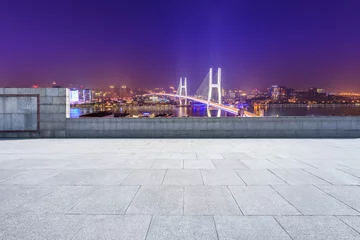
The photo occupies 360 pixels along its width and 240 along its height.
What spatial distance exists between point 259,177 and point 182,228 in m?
2.78

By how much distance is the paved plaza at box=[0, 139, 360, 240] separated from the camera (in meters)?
3.02

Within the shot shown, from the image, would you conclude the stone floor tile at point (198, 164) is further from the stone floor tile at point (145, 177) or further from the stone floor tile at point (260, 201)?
the stone floor tile at point (260, 201)

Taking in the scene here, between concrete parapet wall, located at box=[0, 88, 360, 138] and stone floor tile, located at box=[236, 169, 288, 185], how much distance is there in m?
6.12

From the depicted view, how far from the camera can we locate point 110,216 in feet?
11.1

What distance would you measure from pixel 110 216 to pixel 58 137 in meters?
9.61

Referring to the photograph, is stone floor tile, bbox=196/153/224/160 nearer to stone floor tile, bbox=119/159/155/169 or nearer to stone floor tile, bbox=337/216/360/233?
stone floor tile, bbox=119/159/155/169

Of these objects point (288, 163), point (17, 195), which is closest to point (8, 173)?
point (17, 195)

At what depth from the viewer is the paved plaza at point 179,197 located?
3021 millimetres

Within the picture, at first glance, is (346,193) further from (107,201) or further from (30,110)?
(30,110)

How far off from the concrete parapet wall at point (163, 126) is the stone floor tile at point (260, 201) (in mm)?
7290

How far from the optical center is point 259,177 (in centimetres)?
523

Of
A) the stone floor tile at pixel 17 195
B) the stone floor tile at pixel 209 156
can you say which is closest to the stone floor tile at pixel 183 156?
the stone floor tile at pixel 209 156

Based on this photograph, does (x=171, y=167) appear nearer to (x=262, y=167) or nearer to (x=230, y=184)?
(x=230, y=184)

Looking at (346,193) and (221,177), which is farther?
(221,177)
